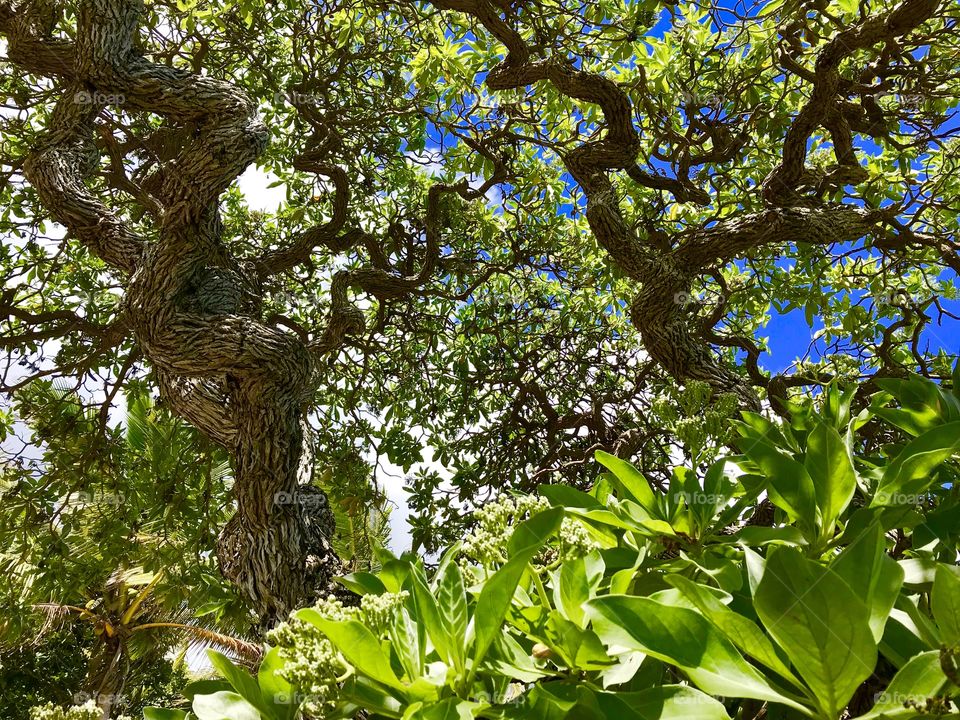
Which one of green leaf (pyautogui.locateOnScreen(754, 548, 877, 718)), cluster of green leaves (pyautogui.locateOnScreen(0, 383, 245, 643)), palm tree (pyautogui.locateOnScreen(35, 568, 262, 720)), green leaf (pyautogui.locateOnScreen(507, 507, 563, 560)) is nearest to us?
green leaf (pyautogui.locateOnScreen(754, 548, 877, 718))

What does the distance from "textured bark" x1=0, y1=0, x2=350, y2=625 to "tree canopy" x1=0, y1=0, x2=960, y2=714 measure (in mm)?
17

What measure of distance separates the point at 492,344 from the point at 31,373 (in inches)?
151

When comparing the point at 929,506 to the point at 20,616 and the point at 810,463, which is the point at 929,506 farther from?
the point at 20,616

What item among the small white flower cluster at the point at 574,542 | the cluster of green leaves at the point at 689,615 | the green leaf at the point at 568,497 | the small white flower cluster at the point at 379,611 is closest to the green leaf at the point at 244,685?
the cluster of green leaves at the point at 689,615

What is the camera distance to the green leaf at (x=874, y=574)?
0.77m

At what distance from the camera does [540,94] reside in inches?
207

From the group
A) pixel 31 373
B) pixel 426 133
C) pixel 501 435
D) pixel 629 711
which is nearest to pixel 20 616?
pixel 31 373

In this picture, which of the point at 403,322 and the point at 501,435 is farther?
the point at 403,322

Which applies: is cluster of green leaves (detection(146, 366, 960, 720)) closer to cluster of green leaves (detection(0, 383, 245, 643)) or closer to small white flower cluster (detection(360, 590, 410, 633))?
small white flower cluster (detection(360, 590, 410, 633))

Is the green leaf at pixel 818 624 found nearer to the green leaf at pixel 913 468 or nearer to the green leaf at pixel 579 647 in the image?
the green leaf at pixel 579 647

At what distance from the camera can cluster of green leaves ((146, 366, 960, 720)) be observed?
0.76 meters

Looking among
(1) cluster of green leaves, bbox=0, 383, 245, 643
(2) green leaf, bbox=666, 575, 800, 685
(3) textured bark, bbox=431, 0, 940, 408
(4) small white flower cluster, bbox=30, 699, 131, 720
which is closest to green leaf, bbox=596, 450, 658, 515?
(2) green leaf, bbox=666, 575, 800, 685

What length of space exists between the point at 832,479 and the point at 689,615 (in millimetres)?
514

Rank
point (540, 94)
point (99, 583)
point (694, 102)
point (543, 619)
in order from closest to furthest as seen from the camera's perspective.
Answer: point (543, 619) → point (694, 102) → point (540, 94) → point (99, 583)
